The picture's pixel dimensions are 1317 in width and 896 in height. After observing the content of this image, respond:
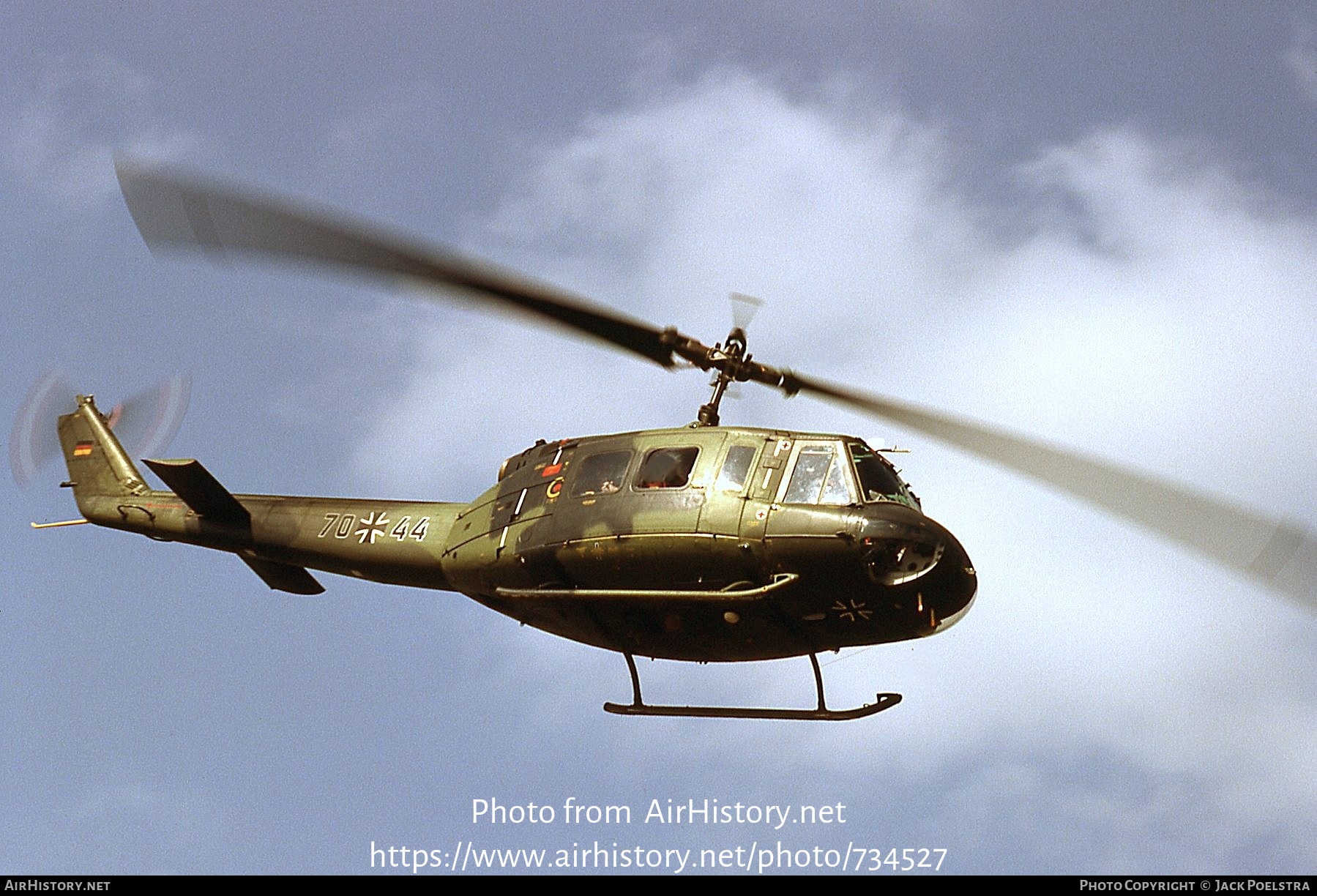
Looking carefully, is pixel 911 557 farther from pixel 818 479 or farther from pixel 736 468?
pixel 736 468

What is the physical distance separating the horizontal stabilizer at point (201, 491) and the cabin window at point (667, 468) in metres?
8.21

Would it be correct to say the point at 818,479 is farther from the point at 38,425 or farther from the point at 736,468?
the point at 38,425

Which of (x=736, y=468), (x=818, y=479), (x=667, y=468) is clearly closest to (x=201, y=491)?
(x=667, y=468)

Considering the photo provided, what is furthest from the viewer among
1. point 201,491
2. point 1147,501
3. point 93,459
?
point 93,459

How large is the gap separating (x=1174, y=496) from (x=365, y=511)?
12.9 metres

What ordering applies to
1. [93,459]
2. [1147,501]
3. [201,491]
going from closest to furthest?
[1147,501]
[201,491]
[93,459]

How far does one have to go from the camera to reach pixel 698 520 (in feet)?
62.8

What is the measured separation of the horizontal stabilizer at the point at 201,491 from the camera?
949 inches

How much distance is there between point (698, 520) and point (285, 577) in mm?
9480

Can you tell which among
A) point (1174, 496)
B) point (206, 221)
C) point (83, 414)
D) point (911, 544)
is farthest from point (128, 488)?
point (1174, 496)

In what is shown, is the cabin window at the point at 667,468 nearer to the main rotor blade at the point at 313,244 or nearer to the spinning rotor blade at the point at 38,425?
the main rotor blade at the point at 313,244

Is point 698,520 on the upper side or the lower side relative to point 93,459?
lower

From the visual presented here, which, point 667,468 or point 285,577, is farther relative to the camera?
point 285,577
